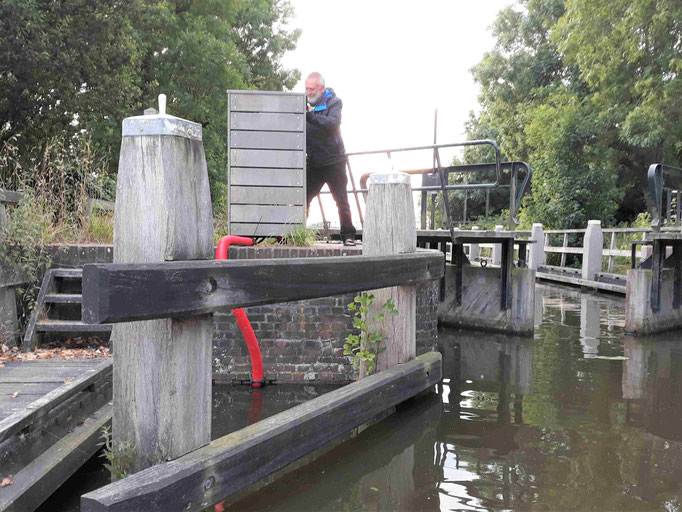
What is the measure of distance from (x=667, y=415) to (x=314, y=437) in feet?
10.3

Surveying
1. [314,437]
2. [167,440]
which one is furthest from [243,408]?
[167,440]

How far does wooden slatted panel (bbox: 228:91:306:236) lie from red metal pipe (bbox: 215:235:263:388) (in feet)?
2.68

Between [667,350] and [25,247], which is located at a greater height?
[25,247]

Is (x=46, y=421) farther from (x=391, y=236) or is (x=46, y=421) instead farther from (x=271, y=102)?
(x=271, y=102)

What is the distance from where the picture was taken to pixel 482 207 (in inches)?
1312

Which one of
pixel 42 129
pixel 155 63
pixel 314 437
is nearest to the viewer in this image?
pixel 314 437

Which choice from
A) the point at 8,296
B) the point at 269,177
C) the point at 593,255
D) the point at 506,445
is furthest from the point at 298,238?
the point at 593,255

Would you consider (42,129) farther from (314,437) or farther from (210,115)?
(314,437)

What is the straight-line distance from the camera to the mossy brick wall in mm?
Answer: 5672

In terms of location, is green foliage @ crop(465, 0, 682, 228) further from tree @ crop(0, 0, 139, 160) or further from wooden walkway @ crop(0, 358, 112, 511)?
wooden walkway @ crop(0, 358, 112, 511)

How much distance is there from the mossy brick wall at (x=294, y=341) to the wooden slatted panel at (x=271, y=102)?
131 cm

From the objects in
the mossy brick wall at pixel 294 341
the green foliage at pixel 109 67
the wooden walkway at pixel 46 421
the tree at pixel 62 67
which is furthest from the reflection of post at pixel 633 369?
the tree at pixel 62 67

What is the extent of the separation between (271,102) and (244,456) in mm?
4007

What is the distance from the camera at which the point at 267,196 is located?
233 inches
